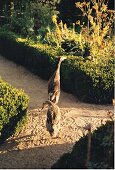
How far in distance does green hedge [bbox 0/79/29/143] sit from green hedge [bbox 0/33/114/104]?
244 centimetres

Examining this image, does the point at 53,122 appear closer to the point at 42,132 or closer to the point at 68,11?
the point at 42,132

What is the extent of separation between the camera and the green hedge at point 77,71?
10398 millimetres

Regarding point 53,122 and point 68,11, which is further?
point 68,11

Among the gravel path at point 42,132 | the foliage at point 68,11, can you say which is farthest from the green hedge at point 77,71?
the foliage at point 68,11

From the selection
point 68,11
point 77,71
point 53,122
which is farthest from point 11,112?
point 68,11

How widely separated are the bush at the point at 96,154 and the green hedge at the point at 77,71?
3.79 m

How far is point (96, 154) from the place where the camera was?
616cm

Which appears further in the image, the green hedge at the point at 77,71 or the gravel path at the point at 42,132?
the green hedge at the point at 77,71

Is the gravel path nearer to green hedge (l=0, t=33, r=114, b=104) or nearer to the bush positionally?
green hedge (l=0, t=33, r=114, b=104)

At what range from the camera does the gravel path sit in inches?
302

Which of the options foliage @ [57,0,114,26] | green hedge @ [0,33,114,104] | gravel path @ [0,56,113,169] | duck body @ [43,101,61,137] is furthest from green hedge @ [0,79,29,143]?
foliage @ [57,0,114,26]

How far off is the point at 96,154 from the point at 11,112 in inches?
100

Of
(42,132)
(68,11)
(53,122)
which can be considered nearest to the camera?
(53,122)

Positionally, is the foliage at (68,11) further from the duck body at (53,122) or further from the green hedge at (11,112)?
the duck body at (53,122)
